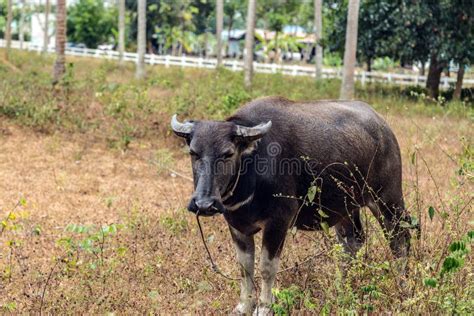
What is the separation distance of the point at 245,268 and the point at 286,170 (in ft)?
3.04

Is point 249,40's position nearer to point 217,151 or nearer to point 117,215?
point 117,215

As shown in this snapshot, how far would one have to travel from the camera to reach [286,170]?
17.0 feet

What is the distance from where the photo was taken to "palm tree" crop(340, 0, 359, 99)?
1458cm

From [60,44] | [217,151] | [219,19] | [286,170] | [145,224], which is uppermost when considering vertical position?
[219,19]

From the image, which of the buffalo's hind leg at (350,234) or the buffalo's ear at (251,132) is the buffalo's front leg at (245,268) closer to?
the buffalo's ear at (251,132)

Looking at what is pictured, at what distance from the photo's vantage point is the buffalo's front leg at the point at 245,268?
5.30m

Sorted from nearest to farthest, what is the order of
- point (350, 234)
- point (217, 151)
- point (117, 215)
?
point (217, 151) < point (350, 234) < point (117, 215)

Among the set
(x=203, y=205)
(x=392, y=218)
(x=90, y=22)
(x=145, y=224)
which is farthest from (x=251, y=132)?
(x=90, y=22)

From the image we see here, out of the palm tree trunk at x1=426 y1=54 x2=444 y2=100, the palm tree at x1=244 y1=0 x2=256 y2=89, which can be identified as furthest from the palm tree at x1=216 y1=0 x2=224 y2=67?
the palm tree trunk at x1=426 y1=54 x2=444 y2=100

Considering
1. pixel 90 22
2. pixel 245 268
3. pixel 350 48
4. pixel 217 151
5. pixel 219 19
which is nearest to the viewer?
pixel 217 151

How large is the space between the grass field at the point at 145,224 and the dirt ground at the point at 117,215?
20mm

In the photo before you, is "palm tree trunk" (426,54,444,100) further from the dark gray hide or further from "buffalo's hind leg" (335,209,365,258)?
the dark gray hide

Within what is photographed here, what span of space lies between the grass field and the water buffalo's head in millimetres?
871

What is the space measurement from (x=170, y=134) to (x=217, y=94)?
3.46 metres
